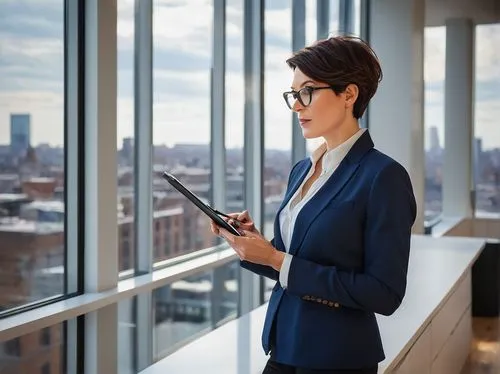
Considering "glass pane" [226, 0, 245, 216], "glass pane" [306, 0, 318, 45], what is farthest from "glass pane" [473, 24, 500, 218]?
"glass pane" [226, 0, 245, 216]

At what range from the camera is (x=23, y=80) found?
295 cm

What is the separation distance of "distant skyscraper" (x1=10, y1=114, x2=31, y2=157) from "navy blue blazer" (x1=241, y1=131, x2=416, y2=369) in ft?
5.74

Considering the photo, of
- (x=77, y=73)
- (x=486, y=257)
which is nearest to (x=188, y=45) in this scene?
(x=77, y=73)

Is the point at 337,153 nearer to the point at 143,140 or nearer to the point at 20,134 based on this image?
the point at 20,134

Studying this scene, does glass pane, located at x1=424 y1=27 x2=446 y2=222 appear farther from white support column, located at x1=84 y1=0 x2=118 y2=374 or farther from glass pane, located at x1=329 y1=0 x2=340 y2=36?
white support column, located at x1=84 y1=0 x2=118 y2=374

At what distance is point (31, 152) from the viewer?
3.00 metres

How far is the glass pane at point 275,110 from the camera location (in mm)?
5172

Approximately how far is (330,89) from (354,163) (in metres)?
0.16

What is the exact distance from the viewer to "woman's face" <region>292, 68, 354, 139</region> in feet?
4.88

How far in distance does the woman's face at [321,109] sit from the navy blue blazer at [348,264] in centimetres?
7

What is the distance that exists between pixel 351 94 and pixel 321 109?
0.23 ft

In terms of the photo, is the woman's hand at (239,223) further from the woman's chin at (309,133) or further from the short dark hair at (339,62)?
the short dark hair at (339,62)

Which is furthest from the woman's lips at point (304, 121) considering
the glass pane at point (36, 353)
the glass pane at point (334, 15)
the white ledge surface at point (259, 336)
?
the glass pane at point (334, 15)

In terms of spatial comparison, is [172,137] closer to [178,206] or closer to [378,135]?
[178,206]
